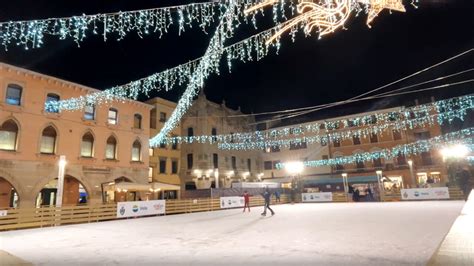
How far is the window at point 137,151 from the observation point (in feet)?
84.9

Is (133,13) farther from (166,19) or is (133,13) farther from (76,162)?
(76,162)

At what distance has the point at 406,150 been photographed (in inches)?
1357

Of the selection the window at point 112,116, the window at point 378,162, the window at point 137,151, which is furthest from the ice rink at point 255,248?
the window at point 378,162

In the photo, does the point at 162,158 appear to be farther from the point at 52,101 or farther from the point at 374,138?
the point at 374,138

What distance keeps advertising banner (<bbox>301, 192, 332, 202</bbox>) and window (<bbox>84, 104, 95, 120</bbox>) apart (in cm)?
2310

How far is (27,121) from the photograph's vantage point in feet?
62.8

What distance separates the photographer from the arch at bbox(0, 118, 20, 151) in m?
18.2

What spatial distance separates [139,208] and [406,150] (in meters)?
30.2

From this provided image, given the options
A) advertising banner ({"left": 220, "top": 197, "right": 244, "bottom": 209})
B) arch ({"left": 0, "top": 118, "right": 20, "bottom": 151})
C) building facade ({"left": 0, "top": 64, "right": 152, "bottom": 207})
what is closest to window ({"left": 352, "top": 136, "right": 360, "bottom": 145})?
advertising banner ({"left": 220, "top": 197, "right": 244, "bottom": 209})

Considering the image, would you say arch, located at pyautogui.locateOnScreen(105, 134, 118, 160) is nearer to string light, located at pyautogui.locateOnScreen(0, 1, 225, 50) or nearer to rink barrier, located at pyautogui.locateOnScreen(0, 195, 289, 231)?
rink barrier, located at pyautogui.locateOnScreen(0, 195, 289, 231)

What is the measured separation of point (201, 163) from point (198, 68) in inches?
945

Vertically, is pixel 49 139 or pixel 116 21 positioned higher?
pixel 116 21

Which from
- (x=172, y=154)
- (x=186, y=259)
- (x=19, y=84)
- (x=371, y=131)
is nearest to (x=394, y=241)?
(x=186, y=259)

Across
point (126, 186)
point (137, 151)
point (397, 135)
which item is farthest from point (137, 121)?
point (397, 135)
